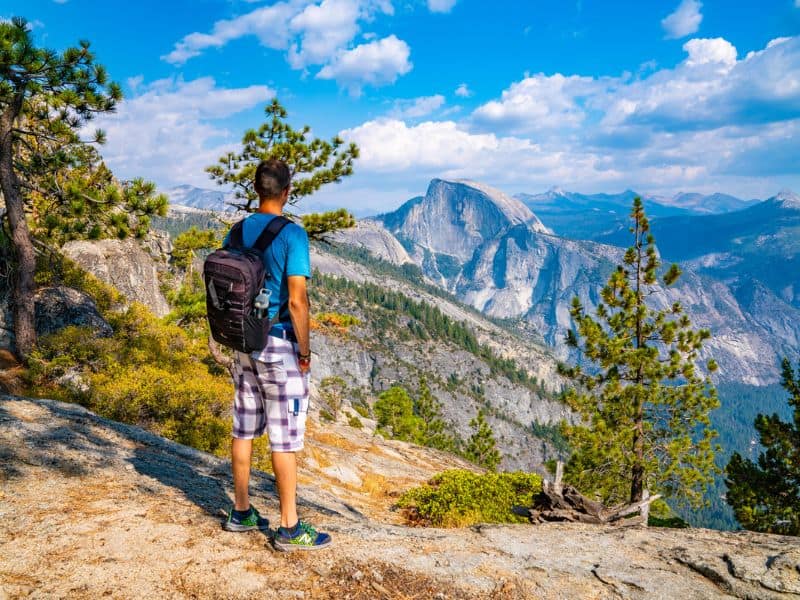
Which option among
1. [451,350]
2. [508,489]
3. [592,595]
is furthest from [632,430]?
[451,350]

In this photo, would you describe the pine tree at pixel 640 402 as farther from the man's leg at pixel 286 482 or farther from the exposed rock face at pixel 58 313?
the exposed rock face at pixel 58 313

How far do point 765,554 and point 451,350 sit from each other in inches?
7272

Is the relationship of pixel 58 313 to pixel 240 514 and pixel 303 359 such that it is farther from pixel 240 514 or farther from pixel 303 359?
pixel 303 359

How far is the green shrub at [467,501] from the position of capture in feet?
33.9

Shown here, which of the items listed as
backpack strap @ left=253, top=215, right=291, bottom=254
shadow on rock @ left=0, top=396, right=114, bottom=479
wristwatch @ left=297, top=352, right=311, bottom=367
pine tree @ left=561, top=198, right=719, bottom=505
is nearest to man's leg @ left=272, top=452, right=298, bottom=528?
wristwatch @ left=297, top=352, right=311, bottom=367

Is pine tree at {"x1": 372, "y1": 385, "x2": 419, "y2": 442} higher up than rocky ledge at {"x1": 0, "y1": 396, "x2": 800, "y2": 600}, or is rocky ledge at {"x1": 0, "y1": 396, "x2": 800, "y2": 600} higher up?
rocky ledge at {"x1": 0, "y1": 396, "x2": 800, "y2": 600}

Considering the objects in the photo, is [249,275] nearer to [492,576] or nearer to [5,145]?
[492,576]

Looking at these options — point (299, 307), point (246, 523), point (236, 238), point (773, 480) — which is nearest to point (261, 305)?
point (299, 307)

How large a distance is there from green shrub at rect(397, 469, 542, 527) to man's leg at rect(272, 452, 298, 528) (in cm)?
552

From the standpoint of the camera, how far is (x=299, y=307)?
435 centimetres

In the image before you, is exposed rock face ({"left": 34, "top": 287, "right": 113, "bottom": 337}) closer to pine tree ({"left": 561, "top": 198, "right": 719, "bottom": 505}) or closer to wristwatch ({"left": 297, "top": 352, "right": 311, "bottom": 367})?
wristwatch ({"left": 297, "top": 352, "right": 311, "bottom": 367})

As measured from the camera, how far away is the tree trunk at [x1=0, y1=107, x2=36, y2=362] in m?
11.7

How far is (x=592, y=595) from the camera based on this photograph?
462 cm

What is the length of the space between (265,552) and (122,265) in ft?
80.0
